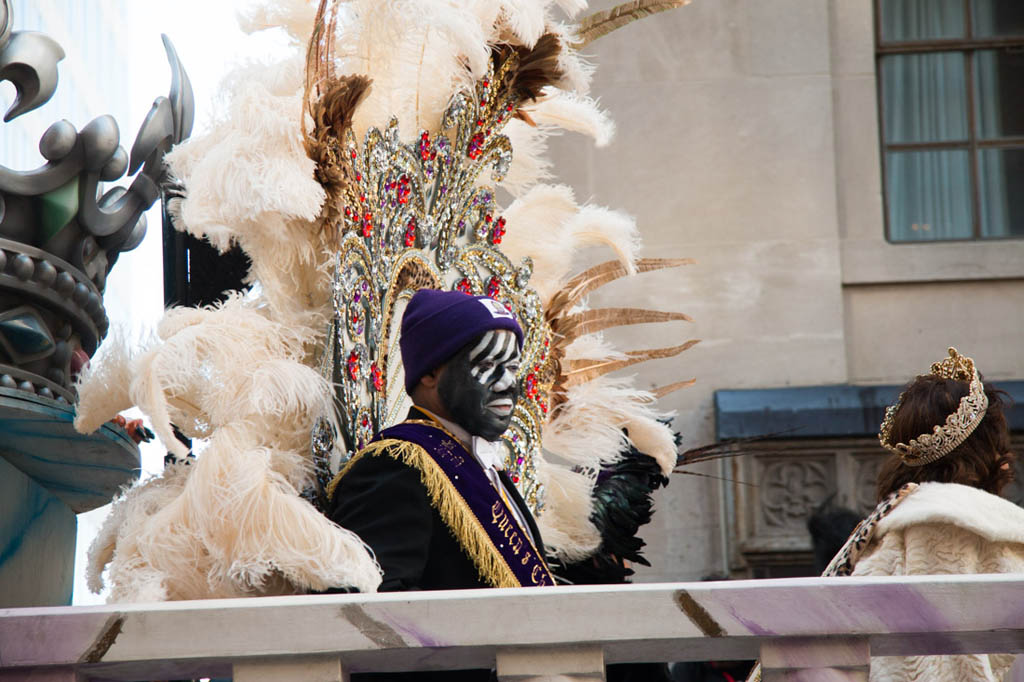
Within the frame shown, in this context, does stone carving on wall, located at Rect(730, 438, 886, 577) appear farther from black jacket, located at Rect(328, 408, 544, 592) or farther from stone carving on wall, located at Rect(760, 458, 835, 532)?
black jacket, located at Rect(328, 408, 544, 592)

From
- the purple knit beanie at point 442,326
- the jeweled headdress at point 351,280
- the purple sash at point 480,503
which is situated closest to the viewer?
the jeweled headdress at point 351,280

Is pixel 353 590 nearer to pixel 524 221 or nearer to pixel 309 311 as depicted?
pixel 309 311

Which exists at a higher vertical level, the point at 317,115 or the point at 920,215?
the point at 920,215

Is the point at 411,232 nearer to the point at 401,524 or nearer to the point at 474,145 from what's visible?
the point at 474,145

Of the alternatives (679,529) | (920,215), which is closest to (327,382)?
(679,529)

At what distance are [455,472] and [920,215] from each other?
18.2ft

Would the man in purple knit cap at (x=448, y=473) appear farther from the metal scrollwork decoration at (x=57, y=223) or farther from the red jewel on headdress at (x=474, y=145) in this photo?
the metal scrollwork decoration at (x=57, y=223)

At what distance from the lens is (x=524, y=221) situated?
462cm

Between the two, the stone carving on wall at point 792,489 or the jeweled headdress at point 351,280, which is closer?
the jeweled headdress at point 351,280

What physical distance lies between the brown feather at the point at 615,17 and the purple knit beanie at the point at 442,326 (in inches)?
40.7

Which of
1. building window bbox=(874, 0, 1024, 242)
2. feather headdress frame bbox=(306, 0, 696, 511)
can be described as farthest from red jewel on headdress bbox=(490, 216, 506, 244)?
building window bbox=(874, 0, 1024, 242)

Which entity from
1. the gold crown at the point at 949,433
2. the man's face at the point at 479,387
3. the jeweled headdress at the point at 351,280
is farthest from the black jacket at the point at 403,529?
the gold crown at the point at 949,433

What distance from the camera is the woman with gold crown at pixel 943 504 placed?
11.7 feet

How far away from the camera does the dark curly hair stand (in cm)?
385
